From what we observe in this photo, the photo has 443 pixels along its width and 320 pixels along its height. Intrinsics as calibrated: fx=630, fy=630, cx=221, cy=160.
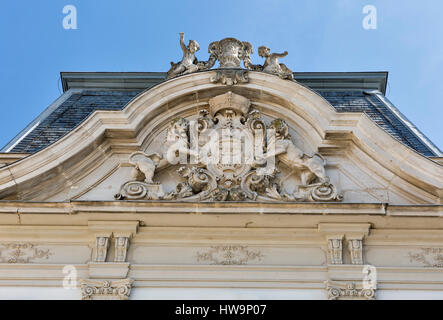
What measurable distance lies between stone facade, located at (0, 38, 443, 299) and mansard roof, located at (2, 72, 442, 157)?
2.76 ft

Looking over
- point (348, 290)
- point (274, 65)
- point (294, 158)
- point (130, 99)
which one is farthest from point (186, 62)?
point (348, 290)

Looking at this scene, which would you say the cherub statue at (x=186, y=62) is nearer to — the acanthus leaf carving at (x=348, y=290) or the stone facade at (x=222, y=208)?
A: the stone facade at (x=222, y=208)

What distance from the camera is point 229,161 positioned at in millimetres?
8156

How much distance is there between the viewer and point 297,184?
8.15 m

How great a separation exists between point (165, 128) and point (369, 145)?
277 cm

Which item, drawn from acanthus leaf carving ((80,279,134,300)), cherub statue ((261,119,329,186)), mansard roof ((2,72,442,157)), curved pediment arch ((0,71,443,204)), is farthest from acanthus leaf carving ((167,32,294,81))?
acanthus leaf carving ((80,279,134,300))

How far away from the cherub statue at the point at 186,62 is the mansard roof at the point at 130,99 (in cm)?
126

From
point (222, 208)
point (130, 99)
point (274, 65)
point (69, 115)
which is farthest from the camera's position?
point (130, 99)

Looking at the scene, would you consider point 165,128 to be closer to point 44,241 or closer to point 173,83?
point 173,83

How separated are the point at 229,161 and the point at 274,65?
1856mm

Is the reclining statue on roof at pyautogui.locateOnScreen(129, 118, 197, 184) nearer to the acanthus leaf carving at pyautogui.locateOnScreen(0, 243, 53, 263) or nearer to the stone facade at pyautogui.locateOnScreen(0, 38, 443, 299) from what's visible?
the stone facade at pyautogui.locateOnScreen(0, 38, 443, 299)

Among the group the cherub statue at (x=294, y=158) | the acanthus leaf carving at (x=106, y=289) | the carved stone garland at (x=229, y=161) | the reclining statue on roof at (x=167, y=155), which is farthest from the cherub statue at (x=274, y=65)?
the acanthus leaf carving at (x=106, y=289)

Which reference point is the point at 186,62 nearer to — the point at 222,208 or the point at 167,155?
the point at 167,155

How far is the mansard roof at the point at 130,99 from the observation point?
9.23 meters
